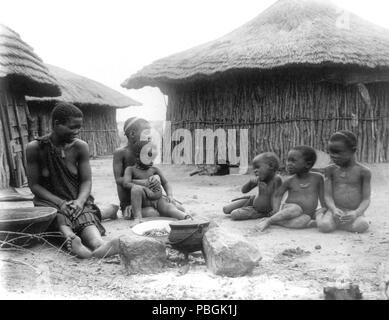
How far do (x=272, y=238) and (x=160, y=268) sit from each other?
1.33m

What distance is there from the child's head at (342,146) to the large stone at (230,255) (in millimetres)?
1754

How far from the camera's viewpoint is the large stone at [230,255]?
3081 mm

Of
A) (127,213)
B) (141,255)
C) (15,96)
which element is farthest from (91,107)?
(141,255)

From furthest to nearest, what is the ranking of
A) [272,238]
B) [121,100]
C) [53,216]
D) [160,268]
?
1. [121,100]
2. [272,238]
3. [53,216]
4. [160,268]

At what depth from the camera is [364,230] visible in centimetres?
430

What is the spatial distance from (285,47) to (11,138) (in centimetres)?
548

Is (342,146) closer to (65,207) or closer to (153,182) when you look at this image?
(153,182)

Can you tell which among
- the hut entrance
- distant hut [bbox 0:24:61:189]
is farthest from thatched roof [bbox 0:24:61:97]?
the hut entrance

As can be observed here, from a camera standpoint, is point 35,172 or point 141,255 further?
point 35,172

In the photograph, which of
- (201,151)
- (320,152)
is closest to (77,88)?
(201,151)

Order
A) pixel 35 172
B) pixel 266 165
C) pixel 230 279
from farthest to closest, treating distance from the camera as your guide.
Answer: pixel 266 165 → pixel 35 172 → pixel 230 279

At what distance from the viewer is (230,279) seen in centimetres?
301

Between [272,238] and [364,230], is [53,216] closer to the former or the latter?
[272,238]

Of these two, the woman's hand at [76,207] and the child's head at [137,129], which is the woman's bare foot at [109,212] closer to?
the child's head at [137,129]
